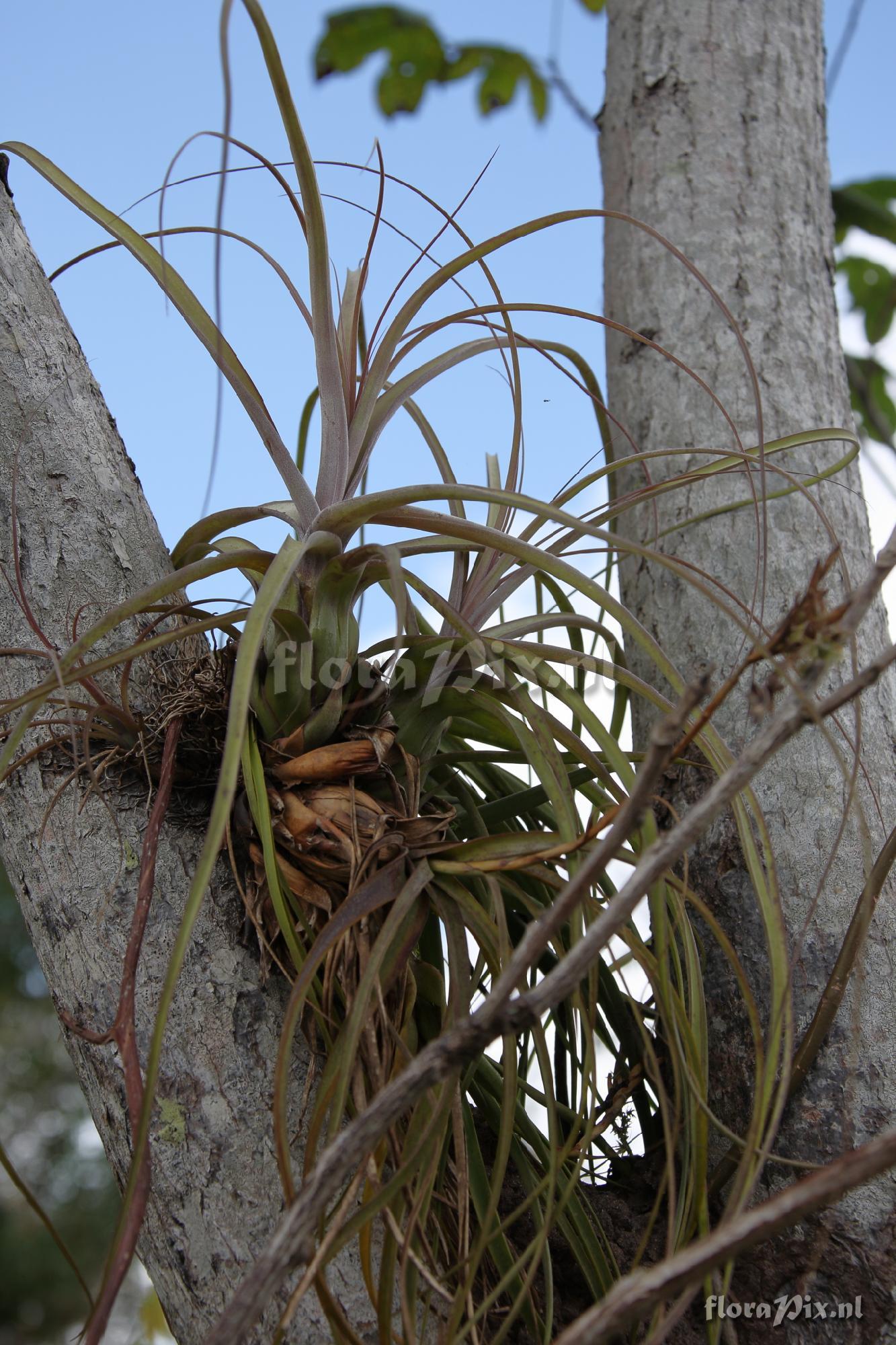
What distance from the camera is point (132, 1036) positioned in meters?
0.44

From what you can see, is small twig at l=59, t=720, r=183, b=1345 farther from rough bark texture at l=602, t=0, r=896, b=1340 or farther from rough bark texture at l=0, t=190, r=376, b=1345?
rough bark texture at l=602, t=0, r=896, b=1340

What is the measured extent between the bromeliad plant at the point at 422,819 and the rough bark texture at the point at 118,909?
3 centimetres

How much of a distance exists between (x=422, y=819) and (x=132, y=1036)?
0.62ft

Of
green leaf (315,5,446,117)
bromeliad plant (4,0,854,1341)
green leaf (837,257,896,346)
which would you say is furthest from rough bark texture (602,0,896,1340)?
green leaf (315,5,446,117)

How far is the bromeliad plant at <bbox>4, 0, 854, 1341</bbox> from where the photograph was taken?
459 mm

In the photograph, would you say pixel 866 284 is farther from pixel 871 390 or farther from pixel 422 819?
pixel 422 819

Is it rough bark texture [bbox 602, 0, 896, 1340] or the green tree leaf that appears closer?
rough bark texture [bbox 602, 0, 896, 1340]

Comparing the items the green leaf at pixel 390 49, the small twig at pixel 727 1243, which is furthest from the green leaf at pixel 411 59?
the small twig at pixel 727 1243

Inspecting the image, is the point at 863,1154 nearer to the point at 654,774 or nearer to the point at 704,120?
the point at 654,774

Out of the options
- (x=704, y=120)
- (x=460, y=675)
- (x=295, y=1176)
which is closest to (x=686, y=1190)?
(x=295, y=1176)

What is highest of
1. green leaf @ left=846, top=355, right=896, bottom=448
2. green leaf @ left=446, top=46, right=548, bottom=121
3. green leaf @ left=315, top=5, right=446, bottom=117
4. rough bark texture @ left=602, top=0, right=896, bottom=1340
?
green leaf @ left=446, top=46, right=548, bottom=121

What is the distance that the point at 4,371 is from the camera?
2.23ft

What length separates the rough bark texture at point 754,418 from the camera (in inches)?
22.7

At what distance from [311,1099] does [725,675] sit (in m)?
0.43
